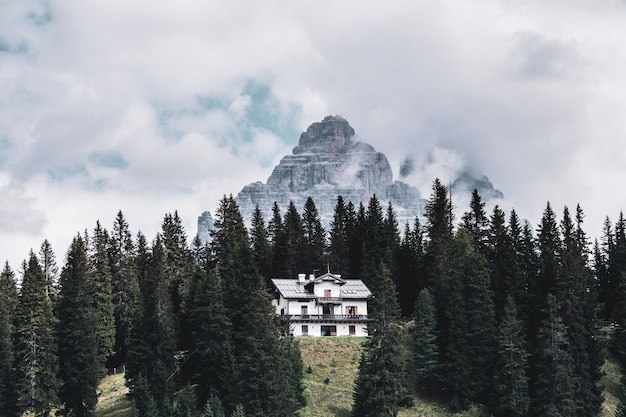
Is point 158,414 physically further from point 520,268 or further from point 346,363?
point 520,268

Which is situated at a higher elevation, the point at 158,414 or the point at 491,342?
the point at 491,342

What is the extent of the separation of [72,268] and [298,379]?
2482cm

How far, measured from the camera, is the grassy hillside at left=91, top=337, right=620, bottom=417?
240 ft

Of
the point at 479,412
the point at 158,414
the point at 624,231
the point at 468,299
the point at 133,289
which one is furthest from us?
the point at 624,231

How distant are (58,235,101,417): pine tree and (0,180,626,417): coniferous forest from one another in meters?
0.13

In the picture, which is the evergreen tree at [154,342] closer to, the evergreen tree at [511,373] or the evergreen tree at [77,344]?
the evergreen tree at [77,344]

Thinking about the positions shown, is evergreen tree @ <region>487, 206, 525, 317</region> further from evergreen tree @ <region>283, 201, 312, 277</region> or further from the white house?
evergreen tree @ <region>283, 201, 312, 277</region>

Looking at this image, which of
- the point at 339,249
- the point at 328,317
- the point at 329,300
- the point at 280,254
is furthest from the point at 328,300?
the point at 280,254

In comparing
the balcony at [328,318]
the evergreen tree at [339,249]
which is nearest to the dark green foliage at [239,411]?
the balcony at [328,318]

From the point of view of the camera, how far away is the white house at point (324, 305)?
92375 millimetres

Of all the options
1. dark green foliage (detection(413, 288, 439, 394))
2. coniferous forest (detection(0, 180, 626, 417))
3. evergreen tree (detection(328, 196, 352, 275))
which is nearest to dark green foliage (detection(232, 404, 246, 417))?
coniferous forest (detection(0, 180, 626, 417))

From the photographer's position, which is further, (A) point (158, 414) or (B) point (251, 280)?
(B) point (251, 280)

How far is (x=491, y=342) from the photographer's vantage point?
78250 millimetres

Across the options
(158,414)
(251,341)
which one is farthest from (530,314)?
(158,414)
